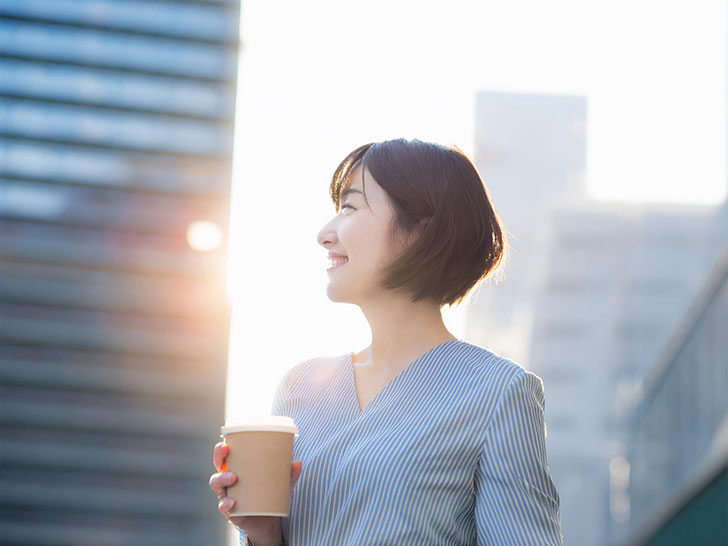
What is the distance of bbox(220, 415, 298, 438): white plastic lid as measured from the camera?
1.39 metres

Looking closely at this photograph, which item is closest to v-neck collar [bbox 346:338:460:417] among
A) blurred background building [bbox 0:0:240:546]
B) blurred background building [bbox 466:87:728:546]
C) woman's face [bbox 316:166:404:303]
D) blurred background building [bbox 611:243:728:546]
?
woman's face [bbox 316:166:404:303]

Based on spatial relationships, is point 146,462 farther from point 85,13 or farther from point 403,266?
point 403,266

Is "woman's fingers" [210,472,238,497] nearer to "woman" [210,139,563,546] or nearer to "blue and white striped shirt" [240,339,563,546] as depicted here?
"woman" [210,139,563,546]

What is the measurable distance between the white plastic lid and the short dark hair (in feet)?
0.95

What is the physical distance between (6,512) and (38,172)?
41.9ft

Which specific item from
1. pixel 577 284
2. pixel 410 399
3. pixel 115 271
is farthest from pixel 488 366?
pixel 577 284

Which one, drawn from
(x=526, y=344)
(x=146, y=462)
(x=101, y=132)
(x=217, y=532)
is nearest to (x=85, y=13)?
(x=101, y=132)

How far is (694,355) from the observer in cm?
627

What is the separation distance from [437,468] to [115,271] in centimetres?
3626

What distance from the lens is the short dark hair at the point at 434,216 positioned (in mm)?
1545

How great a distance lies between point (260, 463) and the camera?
1.37m

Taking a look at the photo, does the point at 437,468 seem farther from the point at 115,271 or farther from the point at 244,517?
the point at 115,271

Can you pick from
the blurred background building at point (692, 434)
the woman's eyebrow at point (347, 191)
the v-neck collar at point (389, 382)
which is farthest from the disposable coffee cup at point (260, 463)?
the blurred background building at point (692, 434)

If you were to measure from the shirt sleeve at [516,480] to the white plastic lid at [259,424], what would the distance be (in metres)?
0.28
